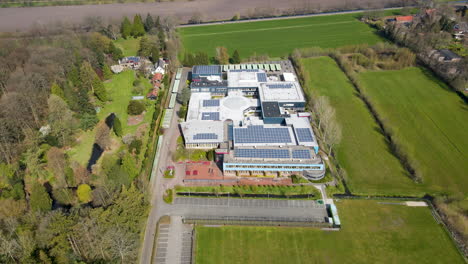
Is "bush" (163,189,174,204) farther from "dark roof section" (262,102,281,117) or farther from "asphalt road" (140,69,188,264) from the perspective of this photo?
"dark roof section" (262,102,281,117)

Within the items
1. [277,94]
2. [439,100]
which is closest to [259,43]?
[277,94]

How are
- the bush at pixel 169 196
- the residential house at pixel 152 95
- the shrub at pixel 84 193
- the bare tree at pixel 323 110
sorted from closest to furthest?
the shrub at pixel 84 193
the bush at pixel 169 196
the bare tree at pixel 323 110
the residential house at pixel 152 95

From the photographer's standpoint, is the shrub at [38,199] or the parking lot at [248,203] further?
the parking lot at [248,203]

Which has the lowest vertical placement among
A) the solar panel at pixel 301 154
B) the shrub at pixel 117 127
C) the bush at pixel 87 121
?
the solar panel at pixel 301 154

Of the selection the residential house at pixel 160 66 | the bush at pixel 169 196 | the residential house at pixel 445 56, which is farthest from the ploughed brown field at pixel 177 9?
the bush at pixel 169 196

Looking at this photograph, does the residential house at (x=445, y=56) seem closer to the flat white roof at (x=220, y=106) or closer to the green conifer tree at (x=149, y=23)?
the flat white roof at (x=220, y=106)

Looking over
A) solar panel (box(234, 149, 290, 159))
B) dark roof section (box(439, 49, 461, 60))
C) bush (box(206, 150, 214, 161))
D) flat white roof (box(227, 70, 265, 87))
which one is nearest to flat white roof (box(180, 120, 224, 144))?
bush (box(206, 150, 214, 161))
